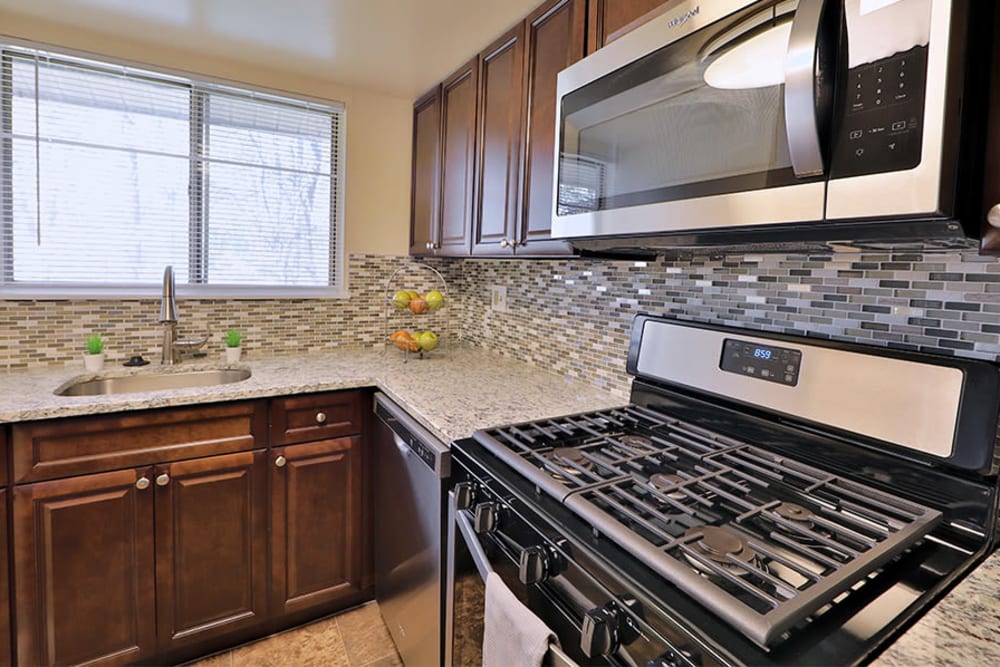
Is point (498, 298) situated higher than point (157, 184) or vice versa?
point (157, 184)

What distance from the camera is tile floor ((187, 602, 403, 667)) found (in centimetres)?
179

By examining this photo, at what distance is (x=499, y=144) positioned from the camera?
1795 millimetres

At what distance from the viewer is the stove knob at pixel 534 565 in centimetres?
89

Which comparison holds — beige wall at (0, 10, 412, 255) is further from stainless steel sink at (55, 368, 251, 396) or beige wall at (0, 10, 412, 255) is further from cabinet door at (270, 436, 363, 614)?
cabinet door at (270, 436, 363, 614)

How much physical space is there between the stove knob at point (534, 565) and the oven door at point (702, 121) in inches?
24.9

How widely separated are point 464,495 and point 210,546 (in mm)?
1103

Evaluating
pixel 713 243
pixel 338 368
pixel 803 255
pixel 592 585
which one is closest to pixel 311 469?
pixel 338 368

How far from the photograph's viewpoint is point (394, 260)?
263 centimetres

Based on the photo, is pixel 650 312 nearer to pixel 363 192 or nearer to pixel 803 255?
pixel 803 255

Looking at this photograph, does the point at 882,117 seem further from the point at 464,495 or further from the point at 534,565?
the point at 464,495

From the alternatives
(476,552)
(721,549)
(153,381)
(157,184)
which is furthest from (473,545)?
(157,184)

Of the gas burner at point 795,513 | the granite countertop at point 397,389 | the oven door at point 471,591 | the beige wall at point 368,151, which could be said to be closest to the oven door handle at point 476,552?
the oven door at point 471,591

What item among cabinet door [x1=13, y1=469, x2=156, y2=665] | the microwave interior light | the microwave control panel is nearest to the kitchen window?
cabinet door [x1=13, y1=469, x2=156, y2=665]

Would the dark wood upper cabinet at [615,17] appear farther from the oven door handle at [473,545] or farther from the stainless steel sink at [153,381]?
the stainless steel sink at [153,381]
